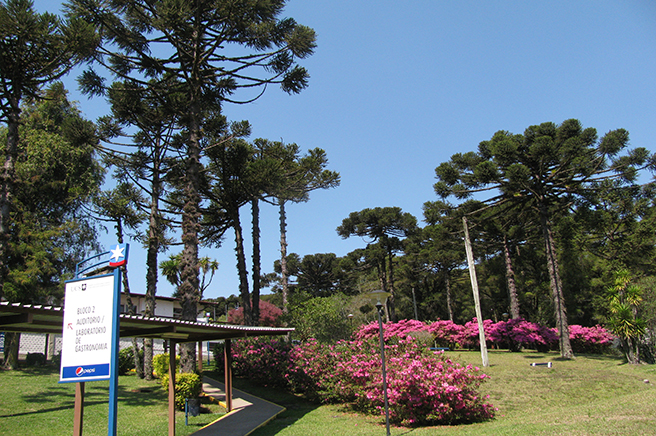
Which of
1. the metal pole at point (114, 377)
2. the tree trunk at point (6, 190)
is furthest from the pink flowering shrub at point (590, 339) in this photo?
the tree trunk at point (6, 190)

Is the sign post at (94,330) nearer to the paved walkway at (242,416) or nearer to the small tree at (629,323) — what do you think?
the paved walkway at (242,416)

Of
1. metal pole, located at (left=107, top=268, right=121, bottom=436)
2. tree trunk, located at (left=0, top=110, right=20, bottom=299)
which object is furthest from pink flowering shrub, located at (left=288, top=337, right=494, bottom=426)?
tree trunk, located at (left=0, top=110, right=20, bottom=299)

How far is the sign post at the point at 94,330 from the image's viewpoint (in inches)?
190

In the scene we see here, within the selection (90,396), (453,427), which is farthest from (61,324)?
(453,427)

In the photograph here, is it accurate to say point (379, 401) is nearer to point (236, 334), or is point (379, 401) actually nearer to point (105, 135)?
point (236, 334)

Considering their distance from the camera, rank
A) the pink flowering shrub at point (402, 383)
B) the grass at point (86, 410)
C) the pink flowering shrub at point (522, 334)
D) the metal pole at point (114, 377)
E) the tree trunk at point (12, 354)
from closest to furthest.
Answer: the metal pole at point (114, 377)
the grass at point (86, 410)
the pink flowering shrub at point (402, 383)
the tree trunk at point (12, 354)
the pink flowering shrub at point (522, 334)

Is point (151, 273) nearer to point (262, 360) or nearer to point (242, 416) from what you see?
point (262, 360)

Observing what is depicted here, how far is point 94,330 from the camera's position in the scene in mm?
4984

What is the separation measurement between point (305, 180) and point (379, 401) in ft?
47.1

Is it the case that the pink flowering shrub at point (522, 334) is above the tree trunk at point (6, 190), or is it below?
below

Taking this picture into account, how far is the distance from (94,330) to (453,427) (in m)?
7.84

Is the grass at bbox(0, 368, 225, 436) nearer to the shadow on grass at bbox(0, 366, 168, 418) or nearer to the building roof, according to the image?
the shadow on grass at bbox(0, 366, 168, 418)

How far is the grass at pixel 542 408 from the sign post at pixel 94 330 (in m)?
5.50

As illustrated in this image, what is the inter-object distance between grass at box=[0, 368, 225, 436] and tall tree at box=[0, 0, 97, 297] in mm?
3185
